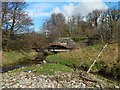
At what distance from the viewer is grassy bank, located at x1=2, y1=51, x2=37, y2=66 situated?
21.8 meters

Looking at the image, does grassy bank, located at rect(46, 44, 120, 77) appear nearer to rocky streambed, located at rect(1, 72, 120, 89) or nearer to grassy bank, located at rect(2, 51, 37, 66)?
rocky streambed, located at rect(1, 72, 120, 89)

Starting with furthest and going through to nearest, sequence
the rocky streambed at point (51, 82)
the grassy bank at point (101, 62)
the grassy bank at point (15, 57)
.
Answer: the grassy bank at point (15, 57) < the grassy bank at point (101, 62) < the rocky streambed at point (51, 82)

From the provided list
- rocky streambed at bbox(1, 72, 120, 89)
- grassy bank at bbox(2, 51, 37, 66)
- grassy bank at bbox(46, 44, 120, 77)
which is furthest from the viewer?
grassy bank at bbox(2, 51, 37, 66)

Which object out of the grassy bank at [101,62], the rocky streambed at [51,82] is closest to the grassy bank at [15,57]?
the grassy bank at [101,62]

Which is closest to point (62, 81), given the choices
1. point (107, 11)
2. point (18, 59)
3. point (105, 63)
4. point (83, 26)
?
point (105, 63)

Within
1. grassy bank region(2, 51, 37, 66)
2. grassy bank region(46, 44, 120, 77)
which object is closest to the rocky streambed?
grassy bank region(46, 44, 120, 77)

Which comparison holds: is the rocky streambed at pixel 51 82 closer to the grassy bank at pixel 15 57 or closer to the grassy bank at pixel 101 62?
the grassy bank at pixel 101 62

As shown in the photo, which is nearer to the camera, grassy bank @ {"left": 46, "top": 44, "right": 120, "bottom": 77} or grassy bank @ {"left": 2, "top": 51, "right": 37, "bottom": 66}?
grassy bank @ {"left": 46, "top": 44, "right": 120, "bottom": 77}

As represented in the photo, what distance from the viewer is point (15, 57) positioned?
24266mm

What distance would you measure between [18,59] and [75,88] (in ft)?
47.4

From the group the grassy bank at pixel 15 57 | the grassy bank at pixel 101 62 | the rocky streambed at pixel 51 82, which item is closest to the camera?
the rocky streambed at pixel 51 82

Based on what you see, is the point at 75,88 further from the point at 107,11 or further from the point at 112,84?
the point at 107,11

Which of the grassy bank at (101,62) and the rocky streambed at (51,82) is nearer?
the rocky streambed at (51,82)

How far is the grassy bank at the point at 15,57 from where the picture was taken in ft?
71.5
